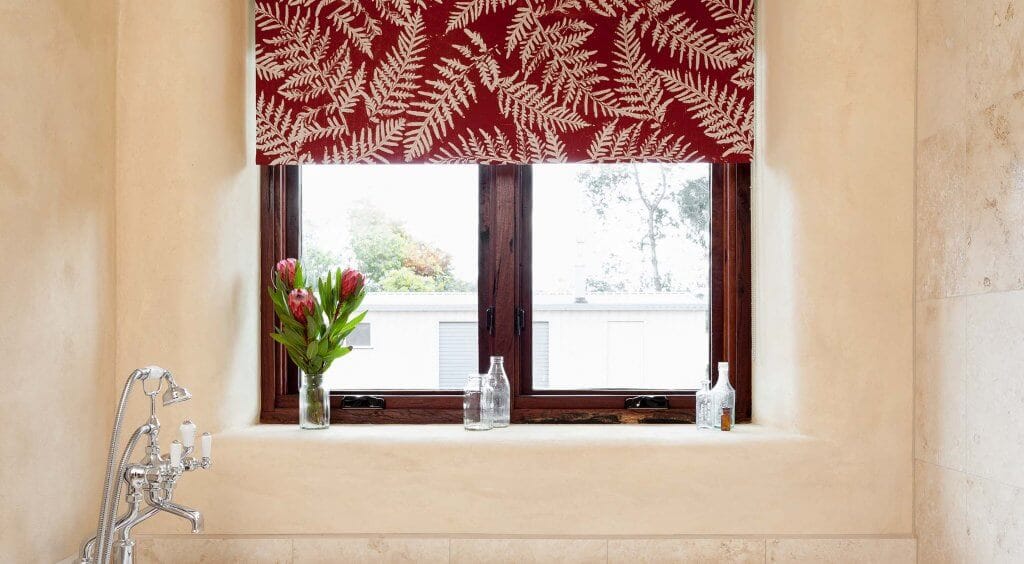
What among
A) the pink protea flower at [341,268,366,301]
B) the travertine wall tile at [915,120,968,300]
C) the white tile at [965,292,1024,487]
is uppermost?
the travertine wall tile at [915,120,968,300]

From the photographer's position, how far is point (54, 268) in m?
1.81

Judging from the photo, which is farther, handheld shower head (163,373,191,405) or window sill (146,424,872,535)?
window sill (146,424,872,535)

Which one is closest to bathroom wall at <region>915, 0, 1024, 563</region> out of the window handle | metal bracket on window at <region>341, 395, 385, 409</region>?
the window handle

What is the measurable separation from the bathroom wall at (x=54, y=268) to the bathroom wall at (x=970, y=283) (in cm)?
185

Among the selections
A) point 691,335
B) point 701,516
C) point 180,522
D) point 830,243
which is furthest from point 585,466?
point 180,522

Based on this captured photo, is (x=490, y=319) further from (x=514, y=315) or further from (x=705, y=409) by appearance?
(x=705, y=409)

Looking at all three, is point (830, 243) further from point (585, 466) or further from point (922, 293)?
point (585, 466)

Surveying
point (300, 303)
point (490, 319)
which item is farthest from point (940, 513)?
point (300, 303)

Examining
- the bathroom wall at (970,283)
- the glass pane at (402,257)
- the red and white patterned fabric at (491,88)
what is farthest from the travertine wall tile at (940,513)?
the glass pane at (402,257)

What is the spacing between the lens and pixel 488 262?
241 centimetres

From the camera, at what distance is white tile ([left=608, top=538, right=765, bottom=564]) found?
2070 millimetres

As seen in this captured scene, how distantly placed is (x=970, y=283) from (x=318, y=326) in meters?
1.49

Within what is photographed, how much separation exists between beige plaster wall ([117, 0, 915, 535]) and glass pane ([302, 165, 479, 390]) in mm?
335

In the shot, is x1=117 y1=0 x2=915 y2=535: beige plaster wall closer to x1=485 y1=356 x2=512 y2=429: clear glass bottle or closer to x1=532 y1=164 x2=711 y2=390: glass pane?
x1=485 y1=356 x2=512 y2=429: clear glass bottle
